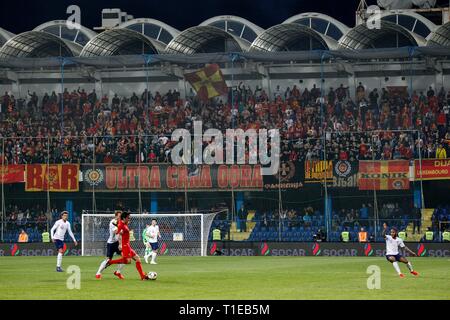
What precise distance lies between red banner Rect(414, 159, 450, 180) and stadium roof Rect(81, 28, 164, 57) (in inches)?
802

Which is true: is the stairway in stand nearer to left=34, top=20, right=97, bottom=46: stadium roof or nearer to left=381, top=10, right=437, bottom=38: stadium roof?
left=381, top=10, right=437, bottom=38: stadium roof

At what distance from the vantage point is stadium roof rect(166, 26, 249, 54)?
6544 centimetres

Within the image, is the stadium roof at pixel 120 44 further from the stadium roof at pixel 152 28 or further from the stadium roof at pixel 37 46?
the stadium roof at pixel 152 28

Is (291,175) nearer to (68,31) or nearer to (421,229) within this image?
(421,229)

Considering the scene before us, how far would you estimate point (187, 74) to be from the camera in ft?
208

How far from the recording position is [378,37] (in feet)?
216

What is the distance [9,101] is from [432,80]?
26.3 metres

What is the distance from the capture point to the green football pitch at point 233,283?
25500 millimetres

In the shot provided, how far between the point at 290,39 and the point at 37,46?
16.5 metres

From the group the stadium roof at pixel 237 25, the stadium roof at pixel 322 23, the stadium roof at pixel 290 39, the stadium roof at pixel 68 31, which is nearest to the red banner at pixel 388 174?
the stadium roof at pixel 290 39

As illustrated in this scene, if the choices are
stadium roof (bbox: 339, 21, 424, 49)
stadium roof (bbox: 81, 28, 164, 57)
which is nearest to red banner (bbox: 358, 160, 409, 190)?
stadium roof (bbox: 339, 21, 424, 49)

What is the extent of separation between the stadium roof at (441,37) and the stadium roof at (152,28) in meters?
18.0
